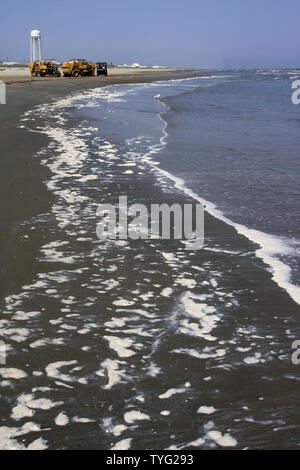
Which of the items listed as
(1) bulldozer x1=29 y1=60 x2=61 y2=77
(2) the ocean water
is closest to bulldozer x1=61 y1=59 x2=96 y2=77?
(1) bulldozer x1=29 y1=60 x2=61 y2=77

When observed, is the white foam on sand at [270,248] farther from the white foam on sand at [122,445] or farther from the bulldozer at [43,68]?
the bulldozer at [43,68]

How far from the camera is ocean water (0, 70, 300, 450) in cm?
220

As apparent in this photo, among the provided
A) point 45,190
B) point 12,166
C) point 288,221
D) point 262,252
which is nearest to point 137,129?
point 12,166

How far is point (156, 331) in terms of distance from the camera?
9.75 feet

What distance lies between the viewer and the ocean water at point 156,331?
7.20ft

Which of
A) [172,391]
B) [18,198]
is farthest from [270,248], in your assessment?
[18,198]

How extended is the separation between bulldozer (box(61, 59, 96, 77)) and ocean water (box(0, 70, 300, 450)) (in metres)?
47.5

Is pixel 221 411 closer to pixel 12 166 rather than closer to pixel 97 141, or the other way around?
pixel 12 166

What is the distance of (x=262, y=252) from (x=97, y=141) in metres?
7.42

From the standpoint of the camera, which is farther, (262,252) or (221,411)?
(262,252)

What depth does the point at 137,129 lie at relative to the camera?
13.4 metres

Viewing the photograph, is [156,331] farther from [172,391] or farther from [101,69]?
[101,69]

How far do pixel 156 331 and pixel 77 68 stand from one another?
174 ft

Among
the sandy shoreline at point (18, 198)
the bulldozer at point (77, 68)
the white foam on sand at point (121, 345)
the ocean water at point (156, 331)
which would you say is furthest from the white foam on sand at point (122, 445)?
the bulldozer at point (77, 68)
